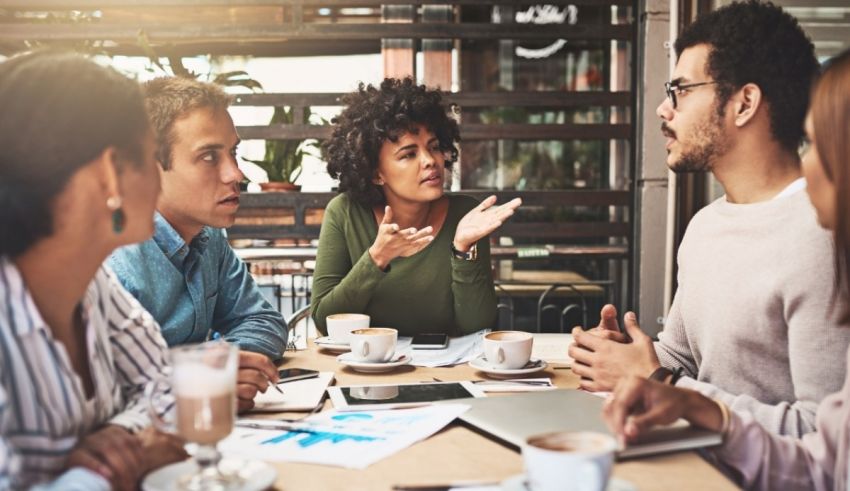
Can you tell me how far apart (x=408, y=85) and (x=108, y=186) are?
2044mm

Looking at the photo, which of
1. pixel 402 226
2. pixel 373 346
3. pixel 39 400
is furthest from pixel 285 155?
pixel 39 400

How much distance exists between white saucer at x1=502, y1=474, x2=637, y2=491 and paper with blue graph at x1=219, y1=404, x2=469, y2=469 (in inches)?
9.2

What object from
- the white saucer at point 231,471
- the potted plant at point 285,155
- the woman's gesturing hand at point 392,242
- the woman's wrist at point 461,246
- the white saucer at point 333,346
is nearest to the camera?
the white saucer at point 231,471

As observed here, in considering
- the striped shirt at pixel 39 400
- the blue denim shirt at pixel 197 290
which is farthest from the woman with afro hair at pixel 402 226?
the striped shirt at pixel 39 400

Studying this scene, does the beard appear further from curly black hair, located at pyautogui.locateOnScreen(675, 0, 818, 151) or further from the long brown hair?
the long brown hair

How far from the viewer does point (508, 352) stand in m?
1.69

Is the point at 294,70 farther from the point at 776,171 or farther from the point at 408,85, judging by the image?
the point at 776,171

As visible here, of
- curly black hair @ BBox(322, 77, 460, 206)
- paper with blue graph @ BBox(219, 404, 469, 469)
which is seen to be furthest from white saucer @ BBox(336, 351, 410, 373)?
curly black hair @ BBox(322, 77, 460, 206)

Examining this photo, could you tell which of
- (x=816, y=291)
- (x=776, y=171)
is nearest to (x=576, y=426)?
(x=816, y=291)

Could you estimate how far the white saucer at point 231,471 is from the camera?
38.6 inches

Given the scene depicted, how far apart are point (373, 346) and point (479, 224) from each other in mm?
789

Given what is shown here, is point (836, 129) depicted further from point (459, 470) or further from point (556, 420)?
point (459, 470)

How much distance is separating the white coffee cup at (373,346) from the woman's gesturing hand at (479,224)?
712 mm

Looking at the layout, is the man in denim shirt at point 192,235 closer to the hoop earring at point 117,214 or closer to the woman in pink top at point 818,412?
the hoop earring at point 117,214
